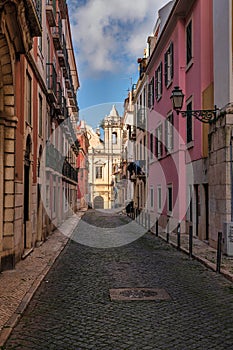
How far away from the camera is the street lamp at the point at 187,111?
1427 centimetres

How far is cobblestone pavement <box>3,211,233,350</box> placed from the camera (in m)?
6.12

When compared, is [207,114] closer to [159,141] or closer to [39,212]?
[39,212]

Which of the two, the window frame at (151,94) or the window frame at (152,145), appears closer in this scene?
the window frame at (152,145)

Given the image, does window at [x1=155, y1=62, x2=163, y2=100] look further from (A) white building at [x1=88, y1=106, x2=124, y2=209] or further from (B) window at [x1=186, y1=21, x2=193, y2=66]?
(A) white building at [x1=88, y1=106, x2=124, y2=209]

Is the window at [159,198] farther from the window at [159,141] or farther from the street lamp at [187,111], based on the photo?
the street lamp at [187,111]

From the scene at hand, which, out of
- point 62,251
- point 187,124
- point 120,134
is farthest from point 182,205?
point 120,134

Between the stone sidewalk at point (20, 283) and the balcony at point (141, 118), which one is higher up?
the balcony at point (141, 118)

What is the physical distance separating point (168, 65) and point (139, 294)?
664 inches

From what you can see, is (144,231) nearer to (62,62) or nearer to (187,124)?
(187,124)

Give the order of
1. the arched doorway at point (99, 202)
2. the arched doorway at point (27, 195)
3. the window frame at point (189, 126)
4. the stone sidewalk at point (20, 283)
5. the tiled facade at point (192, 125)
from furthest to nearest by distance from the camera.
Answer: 1. the arched doorway at point (99, 202)
2. the window frame at point (189, 126)
3. the arched doorway at point (27, 195)
4. the tiled facade at point (192, 125)
5. the stone sidewalk at point (20, 283)

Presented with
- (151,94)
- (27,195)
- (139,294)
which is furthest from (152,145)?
(139,294)

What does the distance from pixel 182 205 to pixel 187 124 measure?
350 centimetres

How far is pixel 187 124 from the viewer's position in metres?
20.8

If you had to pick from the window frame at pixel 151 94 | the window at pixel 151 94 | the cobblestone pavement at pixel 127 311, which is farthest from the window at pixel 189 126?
the window at pixel 151 94
